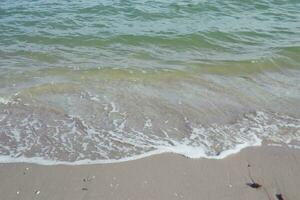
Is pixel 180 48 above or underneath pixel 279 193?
underneath

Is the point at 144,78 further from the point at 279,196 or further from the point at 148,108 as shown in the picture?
the point at 279,196

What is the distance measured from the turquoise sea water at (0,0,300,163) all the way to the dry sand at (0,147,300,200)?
214 millimetres

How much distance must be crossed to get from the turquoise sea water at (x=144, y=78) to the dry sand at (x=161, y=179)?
8.4 inches

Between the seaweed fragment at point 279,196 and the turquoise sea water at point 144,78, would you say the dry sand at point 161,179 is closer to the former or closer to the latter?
the seaweed fragment at point 279,196

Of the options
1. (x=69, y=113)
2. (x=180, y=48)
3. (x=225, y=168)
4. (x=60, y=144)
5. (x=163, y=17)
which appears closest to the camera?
(x=225, y=168)

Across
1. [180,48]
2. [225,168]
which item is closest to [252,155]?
[225,168]

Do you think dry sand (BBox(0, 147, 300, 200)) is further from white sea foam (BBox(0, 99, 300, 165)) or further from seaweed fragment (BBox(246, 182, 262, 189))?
white sea foam (BBox(0, 99, 300, 165))

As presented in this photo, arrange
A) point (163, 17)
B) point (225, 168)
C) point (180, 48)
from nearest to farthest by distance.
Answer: point (225, 168) < point (180, 48) < point (163, 17)

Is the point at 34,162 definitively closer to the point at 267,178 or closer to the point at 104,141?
the point at 104,141

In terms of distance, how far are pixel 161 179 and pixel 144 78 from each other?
3.28 metres

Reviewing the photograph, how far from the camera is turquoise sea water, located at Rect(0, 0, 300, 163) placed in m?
5.35

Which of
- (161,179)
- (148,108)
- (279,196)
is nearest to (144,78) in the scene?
(148,108)

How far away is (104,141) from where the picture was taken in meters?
5.30

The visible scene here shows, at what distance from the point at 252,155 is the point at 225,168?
463mm
